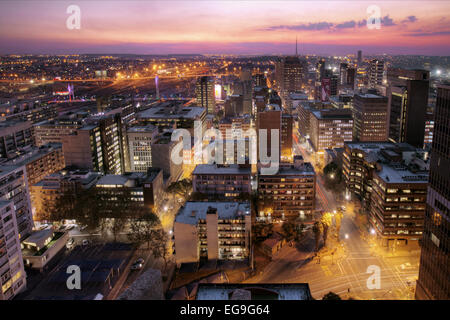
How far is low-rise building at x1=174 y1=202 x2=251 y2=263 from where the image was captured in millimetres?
16734

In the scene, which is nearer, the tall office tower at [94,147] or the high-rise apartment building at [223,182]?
the high-rise apartment building at [223,182]

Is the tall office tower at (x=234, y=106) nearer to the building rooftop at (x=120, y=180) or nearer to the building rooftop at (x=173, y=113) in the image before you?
the building rooftop at (x=173, y=113)

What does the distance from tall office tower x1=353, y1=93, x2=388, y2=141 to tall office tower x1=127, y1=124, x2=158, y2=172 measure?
19.9 meters

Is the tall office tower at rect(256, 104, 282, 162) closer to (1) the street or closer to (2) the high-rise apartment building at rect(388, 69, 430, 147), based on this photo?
(2) the high-rise apartment building at rect(388, 69, 430, 147)

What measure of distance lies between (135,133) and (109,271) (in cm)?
1563

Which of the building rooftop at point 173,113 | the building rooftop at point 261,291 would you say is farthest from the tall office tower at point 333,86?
the building rooftop at point 261,291

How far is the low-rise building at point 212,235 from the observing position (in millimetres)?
16734

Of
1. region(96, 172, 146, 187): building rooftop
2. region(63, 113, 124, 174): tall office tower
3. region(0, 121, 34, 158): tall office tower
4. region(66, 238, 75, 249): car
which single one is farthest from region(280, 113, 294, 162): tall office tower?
region(0, 121, 34, 158): tall office tower

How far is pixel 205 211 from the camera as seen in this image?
18047mm

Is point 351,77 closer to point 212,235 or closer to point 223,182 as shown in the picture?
point 223,182

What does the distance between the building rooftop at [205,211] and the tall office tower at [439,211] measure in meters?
7.97

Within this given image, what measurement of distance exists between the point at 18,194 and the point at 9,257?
195 inches

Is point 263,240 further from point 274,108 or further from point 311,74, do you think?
point 311,74
